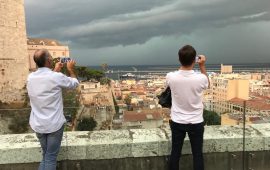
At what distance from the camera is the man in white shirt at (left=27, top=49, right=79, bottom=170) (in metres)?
2.77

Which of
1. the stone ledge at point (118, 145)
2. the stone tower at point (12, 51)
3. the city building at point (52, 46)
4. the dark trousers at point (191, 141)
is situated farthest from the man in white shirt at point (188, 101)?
the city building at point (52, 46)

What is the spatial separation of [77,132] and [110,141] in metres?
0.46

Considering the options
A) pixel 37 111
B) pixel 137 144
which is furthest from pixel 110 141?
pixel 37 111

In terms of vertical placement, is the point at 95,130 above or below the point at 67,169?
above

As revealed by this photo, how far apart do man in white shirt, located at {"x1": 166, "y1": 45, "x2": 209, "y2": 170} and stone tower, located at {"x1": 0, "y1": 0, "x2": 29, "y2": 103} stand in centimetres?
2340

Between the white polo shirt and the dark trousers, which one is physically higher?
the white polo shirt

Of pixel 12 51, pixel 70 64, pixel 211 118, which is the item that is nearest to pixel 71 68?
pixel 70 64

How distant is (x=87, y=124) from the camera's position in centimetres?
391

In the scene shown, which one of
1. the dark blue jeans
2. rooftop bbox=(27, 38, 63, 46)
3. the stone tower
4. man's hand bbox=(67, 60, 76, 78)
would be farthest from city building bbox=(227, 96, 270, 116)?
rooftop bbox=(27, 38, 63, 46)

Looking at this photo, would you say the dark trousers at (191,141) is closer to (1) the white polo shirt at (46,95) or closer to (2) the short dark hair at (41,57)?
(1) the white polo shirt at (46,95)

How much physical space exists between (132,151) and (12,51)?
2539 centimetres

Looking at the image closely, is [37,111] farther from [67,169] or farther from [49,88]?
[67,169]

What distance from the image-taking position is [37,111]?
281cm

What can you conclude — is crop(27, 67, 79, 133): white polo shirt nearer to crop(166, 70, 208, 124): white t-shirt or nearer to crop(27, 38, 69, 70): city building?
crop(166, 70, 208, 124): white t-shirt
